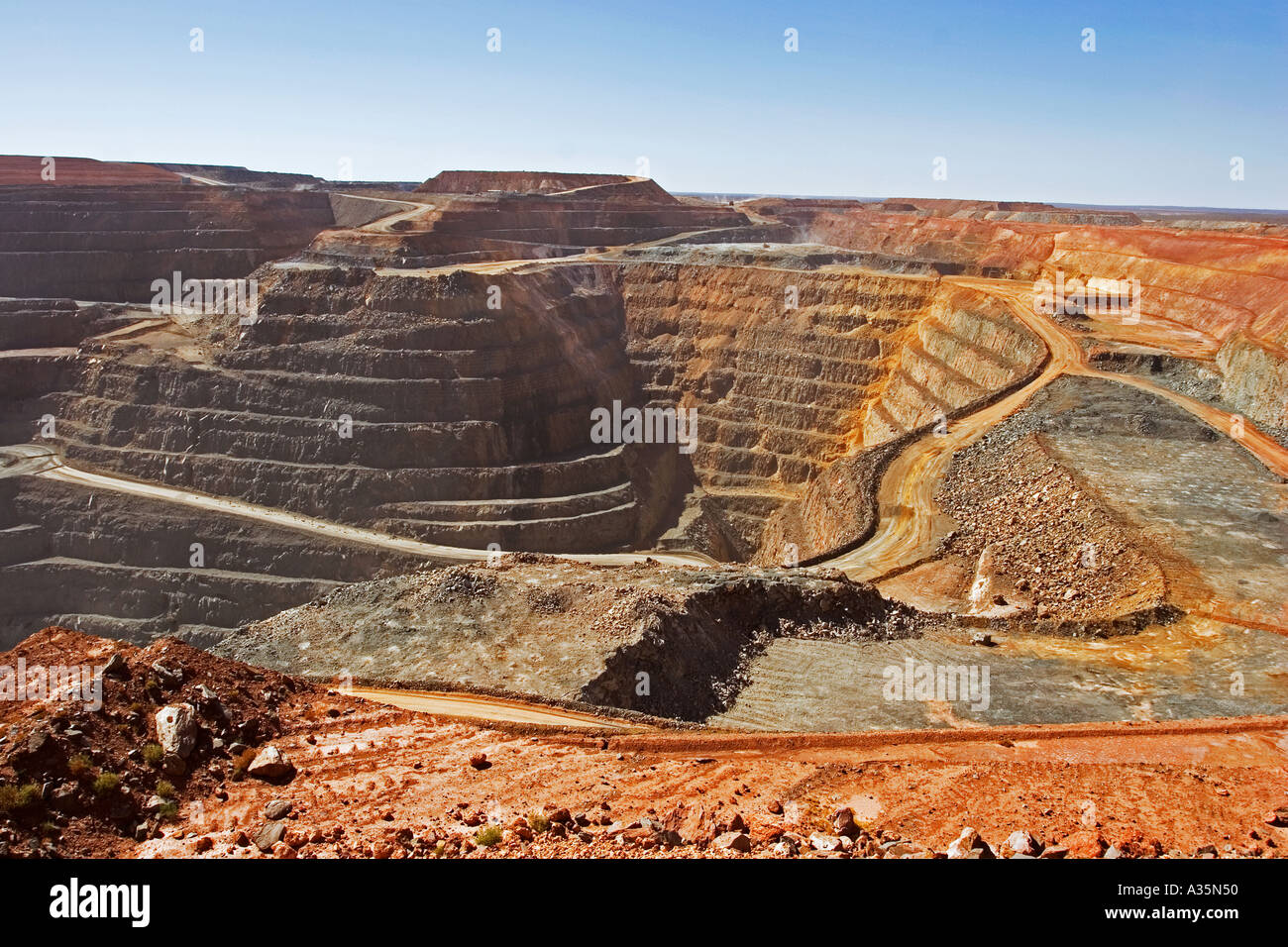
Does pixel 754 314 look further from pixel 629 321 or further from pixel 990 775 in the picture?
pixel 990 775

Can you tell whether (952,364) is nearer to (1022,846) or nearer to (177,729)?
(1022,846)

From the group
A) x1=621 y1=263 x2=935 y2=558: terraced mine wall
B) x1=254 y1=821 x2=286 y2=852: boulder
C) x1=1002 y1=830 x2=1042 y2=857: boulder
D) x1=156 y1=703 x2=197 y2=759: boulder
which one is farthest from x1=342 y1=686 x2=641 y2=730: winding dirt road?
x1=621 y1=263 x2=935 y2=558: terraced mine wall

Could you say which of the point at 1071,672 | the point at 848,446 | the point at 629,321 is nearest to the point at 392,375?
the point at 629,321

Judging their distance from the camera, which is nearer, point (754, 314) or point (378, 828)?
point (378, 828)

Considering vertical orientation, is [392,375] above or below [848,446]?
above

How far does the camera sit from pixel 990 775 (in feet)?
48.5

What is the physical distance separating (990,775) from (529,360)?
46.4 metres

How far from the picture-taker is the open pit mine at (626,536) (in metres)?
13.5

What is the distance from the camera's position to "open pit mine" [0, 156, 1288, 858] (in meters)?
13.5

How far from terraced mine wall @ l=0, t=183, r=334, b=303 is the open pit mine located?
0.42 meters

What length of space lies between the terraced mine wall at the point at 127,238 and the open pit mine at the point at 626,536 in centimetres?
42

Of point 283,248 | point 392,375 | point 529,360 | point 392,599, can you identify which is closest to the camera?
point 392,599

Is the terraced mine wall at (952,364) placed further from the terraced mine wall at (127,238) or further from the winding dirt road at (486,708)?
the terraced mine wall at (127,238)
